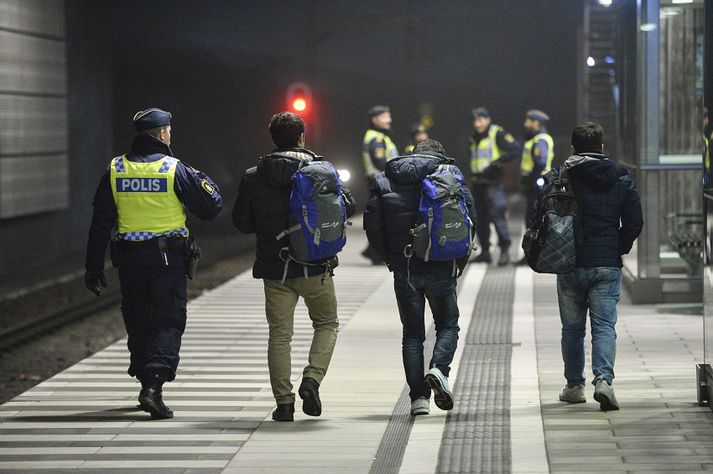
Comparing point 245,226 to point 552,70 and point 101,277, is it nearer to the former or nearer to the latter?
point 101,277

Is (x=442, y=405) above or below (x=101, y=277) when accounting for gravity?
below

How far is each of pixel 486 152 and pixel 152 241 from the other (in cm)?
1015

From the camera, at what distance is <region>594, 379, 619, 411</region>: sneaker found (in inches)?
315

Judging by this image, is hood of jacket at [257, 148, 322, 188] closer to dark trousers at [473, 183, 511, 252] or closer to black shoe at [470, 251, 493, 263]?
dark trousers at [473, 183, 511, 252]

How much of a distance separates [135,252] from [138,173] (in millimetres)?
405

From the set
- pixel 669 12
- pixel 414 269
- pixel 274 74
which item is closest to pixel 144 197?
pixel 414 269

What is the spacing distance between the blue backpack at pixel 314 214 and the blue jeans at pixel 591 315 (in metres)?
1.25

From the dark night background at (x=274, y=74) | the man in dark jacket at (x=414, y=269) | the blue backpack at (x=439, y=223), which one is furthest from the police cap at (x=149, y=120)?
the dark night background at (x=274, y=74)

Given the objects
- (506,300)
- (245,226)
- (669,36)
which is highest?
(669,36)

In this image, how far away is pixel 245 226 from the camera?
811 centimetres

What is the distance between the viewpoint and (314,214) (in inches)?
311

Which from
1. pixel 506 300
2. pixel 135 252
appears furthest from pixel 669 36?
pixel 135 252

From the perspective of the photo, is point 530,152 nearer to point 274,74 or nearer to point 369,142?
point 369,142

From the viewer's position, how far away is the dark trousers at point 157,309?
820cm
